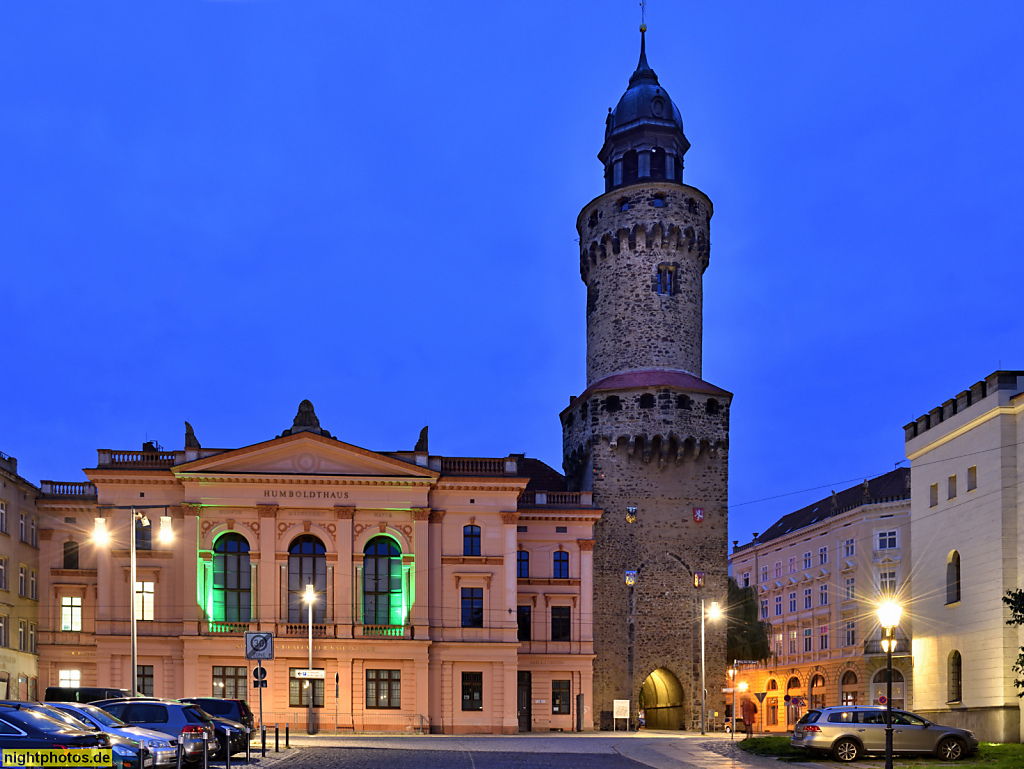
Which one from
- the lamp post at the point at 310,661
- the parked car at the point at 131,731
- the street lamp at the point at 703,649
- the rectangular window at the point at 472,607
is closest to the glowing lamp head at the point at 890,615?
the parked car at the point at 131,731

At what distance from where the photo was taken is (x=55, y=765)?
1772 centimetres

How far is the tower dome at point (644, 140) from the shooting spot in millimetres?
71125

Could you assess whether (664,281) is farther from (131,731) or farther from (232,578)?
(131,731)

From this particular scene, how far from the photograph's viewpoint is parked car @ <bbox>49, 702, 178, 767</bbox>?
948 inches

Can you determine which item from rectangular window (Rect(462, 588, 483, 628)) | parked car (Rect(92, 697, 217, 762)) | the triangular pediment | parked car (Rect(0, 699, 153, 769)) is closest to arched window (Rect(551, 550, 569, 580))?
rectangular window (Rect(462, 588, 483, 628))

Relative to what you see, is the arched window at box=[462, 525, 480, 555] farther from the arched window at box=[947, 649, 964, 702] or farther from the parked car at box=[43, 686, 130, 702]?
the arched window at box=[947, 649, 964, 702]

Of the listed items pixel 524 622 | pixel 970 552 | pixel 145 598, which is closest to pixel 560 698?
pixel 524 622

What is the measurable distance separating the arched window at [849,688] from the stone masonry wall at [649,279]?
21.4 metres

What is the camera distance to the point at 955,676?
43781mm

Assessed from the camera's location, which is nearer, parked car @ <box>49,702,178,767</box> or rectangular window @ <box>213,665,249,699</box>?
parked car @ <box>49,702,178,767</box>

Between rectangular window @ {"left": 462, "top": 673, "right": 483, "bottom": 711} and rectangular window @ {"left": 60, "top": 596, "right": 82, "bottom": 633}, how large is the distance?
1979 cm

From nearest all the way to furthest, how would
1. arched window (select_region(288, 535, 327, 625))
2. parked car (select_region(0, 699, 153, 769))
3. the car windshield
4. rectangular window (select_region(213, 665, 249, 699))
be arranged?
parked car (select_region(0, 699, 153, 769))
the car windshield
rectangular window (select_region(213, 665, 249, 699))
arched window (select_region(288, 535, 327, 625))

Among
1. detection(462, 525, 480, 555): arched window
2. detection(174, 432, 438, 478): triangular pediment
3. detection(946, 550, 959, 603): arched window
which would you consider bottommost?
detection(946, 550, 959, 603): arched window

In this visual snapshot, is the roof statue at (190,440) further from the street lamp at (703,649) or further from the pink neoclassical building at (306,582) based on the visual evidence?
the street lamp at (703,649)
